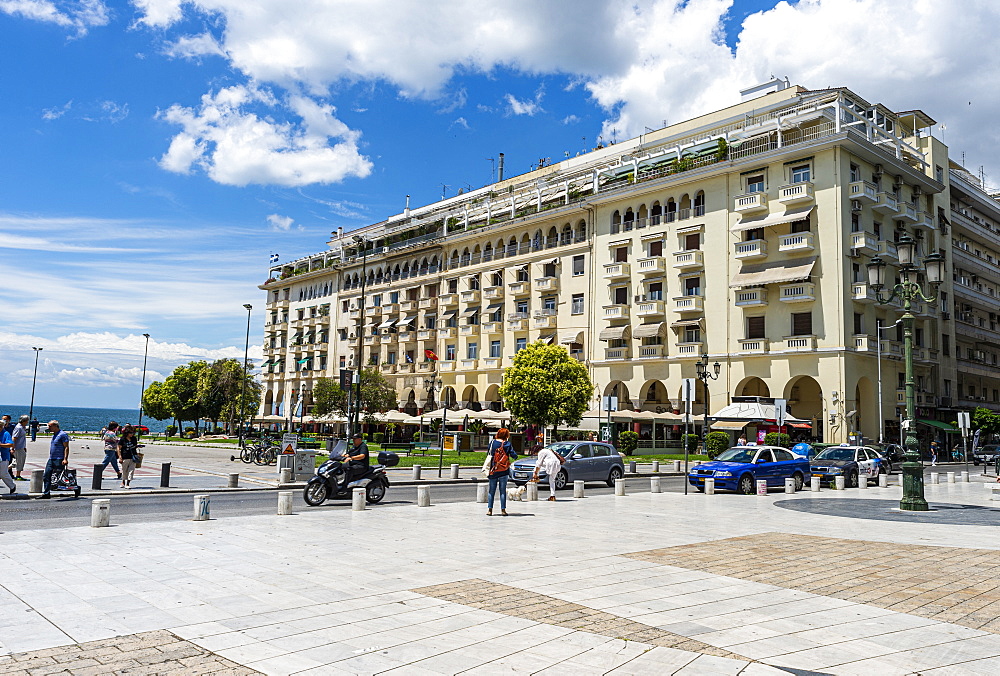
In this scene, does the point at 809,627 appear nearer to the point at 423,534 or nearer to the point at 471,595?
the point at 471,595

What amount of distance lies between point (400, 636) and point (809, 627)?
12.2 feet

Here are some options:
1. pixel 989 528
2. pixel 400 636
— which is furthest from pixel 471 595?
pixel 989 528

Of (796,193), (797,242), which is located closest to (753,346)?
(797,242)

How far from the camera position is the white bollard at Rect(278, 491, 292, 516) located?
14922 millimetres

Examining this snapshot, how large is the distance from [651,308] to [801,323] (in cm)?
956

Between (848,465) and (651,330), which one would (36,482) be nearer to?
(848,465)

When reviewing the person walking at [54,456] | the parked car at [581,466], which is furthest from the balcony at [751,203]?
the person walking at [54,456]

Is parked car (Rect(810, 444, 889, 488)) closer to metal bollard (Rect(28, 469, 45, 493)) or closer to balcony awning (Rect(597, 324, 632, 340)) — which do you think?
balcony awning (Rect(597, 324, 632, 340))

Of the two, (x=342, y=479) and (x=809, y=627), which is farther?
(x=342, y=479)

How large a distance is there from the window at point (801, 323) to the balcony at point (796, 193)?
21.1ft

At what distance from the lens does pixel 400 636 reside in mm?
6258

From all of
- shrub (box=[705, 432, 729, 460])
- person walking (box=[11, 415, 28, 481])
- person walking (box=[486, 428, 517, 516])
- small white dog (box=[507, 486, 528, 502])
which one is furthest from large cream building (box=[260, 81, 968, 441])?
person walking (box=[486, 428, 517, 516])

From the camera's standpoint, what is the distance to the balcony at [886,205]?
42.9 meters

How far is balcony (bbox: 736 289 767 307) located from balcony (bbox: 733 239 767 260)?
2021 millimetres
